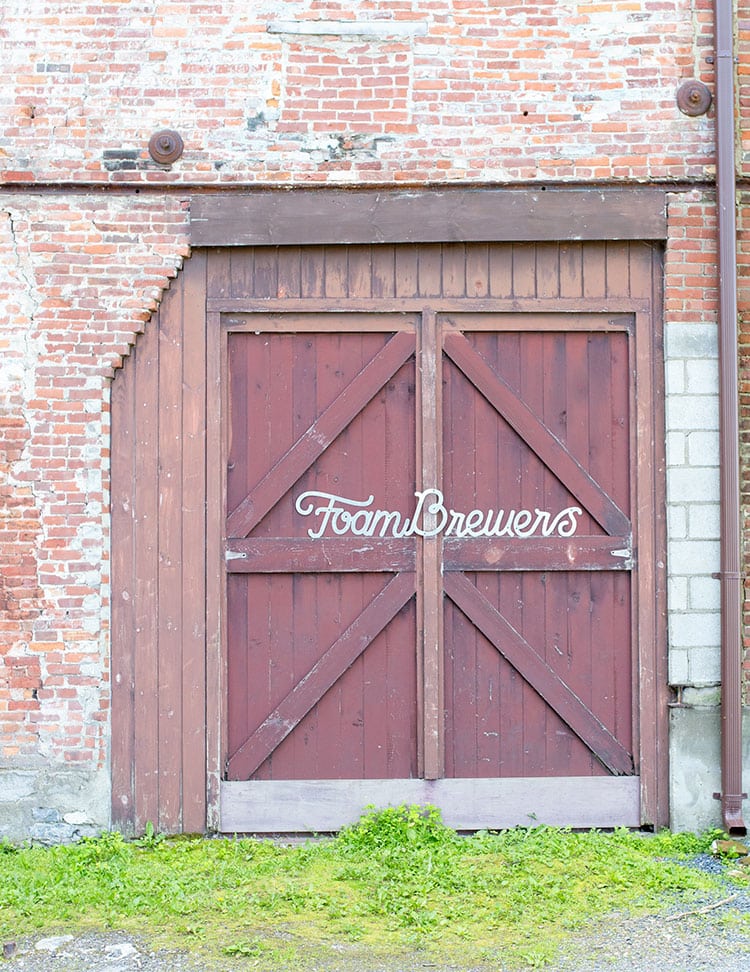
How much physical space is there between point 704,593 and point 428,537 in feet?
5.72

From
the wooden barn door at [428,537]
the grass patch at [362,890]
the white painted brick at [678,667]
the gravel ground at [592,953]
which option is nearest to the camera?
the gravel ground at [592,953]

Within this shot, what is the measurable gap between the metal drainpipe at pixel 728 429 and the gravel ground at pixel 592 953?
1.20 meters

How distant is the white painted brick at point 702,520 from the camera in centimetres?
615

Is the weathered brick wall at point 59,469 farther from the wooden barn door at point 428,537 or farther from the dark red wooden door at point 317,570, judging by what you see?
the dark red wooden door at point 317,570

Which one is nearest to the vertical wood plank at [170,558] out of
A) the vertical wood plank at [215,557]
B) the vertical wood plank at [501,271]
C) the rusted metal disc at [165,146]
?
the vertical wood plank at [215,557]

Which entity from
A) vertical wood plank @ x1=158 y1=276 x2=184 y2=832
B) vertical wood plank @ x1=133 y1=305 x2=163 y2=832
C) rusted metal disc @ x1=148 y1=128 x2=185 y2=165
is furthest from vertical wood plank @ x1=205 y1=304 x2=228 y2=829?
rusted metal disc @ x1=148 y1=128 x2=185 y2=165

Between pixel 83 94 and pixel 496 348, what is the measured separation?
3031 mm

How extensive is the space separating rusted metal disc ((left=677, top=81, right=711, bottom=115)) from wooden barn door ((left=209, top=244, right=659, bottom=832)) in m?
0.92

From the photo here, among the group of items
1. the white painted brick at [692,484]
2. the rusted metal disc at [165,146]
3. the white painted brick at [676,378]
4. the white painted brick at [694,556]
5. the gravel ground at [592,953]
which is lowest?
the gravel ground at [592,953]

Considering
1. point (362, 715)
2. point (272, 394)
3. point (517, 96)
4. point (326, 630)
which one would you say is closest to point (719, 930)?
point (362, 715)

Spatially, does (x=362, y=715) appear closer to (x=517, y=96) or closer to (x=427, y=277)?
(x=427, y=277)

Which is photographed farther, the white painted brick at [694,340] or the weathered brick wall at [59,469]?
the white painted brick at [694,340]

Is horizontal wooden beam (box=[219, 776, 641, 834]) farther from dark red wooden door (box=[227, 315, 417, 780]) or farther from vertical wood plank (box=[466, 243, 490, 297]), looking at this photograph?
vertical wood plank (box=[466, 243, 490, 297])

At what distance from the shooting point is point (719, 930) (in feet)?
16.1
